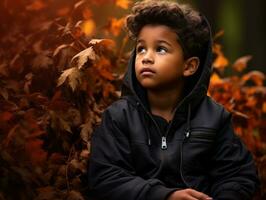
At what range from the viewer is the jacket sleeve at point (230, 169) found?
11.8ft

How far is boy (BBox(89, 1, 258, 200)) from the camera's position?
3549mm

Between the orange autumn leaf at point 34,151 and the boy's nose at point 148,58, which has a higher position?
the boy's nose at point 148,58

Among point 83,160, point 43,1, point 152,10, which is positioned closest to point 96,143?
point 83,160

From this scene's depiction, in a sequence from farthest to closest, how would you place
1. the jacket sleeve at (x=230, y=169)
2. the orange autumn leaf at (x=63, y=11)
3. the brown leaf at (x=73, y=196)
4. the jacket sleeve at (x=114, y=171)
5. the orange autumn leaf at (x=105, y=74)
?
the orange autumn leaf at (x=63, y=11)
the orange autumn leaf at (x=105, y=74)
the jacket sleeve at (x=230, y=169)
the brown leaf at (x=73, y=196)
the jacket sleeve at (x=114, y=171)

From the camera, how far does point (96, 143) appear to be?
11.9 feet

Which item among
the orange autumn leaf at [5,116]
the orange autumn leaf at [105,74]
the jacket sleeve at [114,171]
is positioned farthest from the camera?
the orange autumn leaf at [105,74]

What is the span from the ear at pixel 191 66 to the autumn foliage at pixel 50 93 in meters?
0.56

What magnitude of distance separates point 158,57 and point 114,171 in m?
0.74

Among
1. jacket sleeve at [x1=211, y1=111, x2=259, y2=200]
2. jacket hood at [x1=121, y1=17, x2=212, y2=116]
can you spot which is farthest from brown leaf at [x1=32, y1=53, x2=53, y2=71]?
jacket sleeve at [x1=211, y1=111, x2=259, y2=200]

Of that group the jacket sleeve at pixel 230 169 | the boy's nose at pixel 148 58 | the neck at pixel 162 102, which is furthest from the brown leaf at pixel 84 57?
the jacket sleeve at pixel 230 169

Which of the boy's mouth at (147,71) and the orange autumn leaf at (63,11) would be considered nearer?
the boy's mouth at (147,71)

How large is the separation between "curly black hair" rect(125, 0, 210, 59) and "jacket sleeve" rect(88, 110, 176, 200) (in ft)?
2.03

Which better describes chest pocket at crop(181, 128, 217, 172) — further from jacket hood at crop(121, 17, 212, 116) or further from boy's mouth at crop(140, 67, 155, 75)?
boy's mouth at crop(140, 67, 155, 75)

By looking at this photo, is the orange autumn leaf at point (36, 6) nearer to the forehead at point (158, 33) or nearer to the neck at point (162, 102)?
the forehead at point (158, 33)
